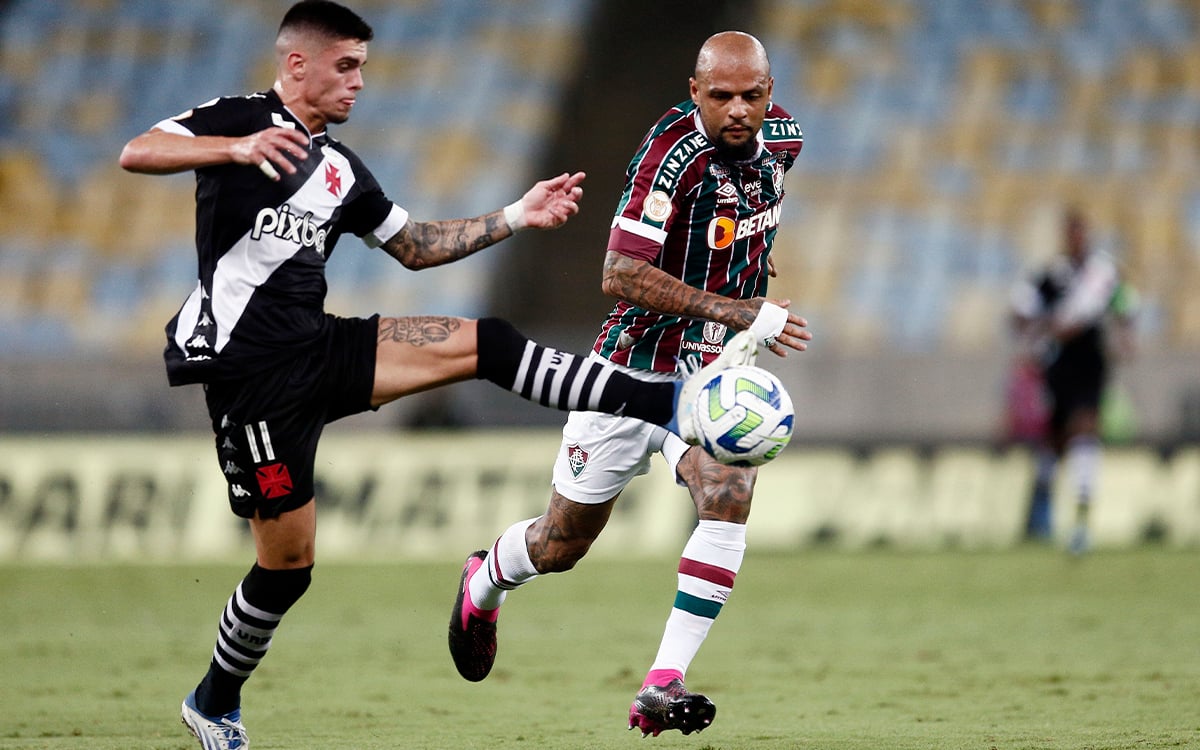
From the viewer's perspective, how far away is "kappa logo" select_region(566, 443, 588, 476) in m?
6.50

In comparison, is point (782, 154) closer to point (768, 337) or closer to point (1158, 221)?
point (768, 337)

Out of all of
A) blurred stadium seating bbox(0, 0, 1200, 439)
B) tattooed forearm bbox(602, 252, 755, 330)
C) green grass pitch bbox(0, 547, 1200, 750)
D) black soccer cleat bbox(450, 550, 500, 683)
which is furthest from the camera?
blurred stadium seating bbox(0, 0, 1200, 439)

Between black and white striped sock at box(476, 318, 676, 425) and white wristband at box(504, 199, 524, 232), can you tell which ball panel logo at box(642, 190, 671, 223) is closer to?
white wristband at box(504, 199, 524, 232)

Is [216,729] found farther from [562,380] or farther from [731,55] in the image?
[731,55]

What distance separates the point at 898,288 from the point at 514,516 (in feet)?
21.1

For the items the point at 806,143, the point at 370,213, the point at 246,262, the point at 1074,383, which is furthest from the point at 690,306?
the point at 806,143

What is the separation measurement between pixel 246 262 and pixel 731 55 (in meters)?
1.97

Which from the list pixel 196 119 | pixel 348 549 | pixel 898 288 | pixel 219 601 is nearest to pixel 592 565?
pixel 348 549

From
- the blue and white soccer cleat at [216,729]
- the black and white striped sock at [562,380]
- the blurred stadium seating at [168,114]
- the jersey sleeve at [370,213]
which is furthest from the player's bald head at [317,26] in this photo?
the blurred stadium seating at [168,114]

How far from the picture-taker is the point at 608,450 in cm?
645

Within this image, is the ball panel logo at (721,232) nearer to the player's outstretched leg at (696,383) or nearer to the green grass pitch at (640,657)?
the player's outstretched leg at (696,383)

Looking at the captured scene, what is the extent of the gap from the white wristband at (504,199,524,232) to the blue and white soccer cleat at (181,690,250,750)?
6.78ft

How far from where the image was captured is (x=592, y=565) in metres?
14.2

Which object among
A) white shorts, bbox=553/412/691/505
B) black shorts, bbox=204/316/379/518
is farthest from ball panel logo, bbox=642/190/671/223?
black shorts, bbox=204/316/379/518
